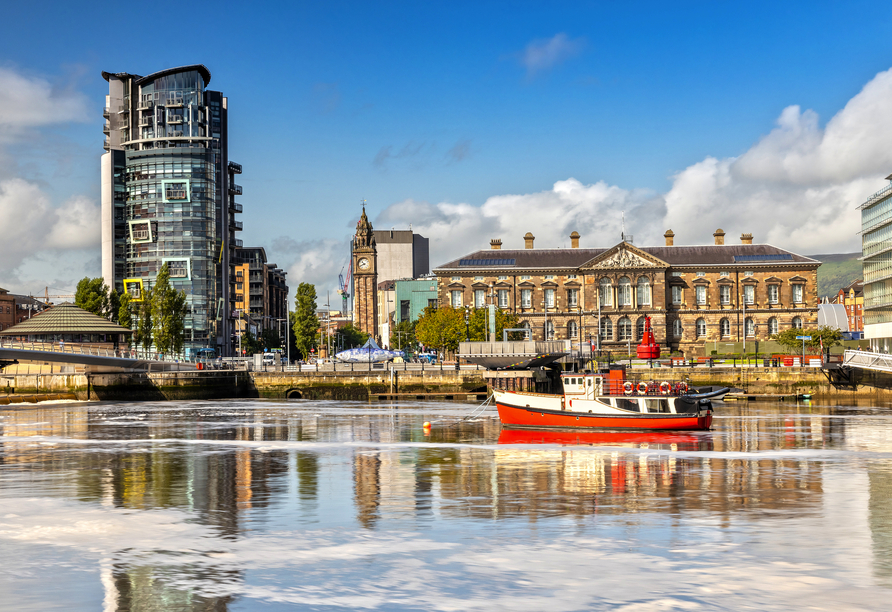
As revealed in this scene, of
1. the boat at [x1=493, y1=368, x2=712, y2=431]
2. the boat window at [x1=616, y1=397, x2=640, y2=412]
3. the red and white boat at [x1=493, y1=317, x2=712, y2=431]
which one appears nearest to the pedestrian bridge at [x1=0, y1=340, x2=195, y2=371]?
the red and white boat at [x1=493, y1=317, x2=712, y2=431]

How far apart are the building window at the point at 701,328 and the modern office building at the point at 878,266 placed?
1809 inches

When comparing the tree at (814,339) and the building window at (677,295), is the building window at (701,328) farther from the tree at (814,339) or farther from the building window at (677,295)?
the tree at (814,339)

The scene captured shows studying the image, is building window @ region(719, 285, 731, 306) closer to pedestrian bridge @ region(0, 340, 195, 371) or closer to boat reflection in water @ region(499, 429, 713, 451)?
pedestrian bridge @ region(0, 340, 195, 371)

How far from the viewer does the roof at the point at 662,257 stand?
156 metres

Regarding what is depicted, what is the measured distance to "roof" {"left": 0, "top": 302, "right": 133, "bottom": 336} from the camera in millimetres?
107500

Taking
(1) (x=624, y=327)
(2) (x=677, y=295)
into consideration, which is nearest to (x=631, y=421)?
(1) (x=624, y=327)

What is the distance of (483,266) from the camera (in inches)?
6127

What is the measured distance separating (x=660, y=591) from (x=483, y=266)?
137386mm

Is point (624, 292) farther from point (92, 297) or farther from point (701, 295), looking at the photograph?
A: point (92, 297)

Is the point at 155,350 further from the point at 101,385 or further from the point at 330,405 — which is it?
the point at 330,405

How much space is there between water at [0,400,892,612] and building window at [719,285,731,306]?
10836cm

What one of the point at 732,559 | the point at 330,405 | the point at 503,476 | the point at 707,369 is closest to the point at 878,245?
the point at 707,369

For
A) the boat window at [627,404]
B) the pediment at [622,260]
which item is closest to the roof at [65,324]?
the boat window at [627,404]

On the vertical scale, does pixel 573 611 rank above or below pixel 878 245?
below
